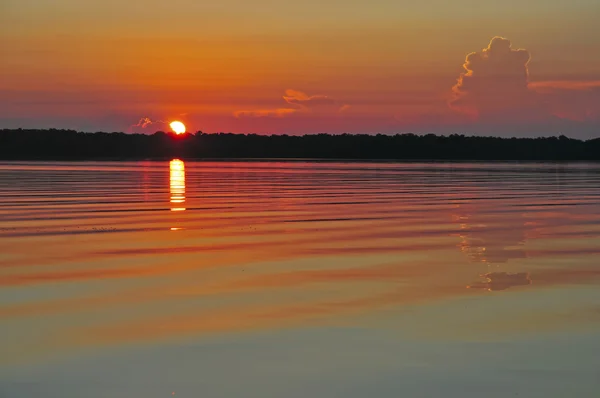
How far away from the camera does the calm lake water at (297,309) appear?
8477 mm

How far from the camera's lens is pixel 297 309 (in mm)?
11609

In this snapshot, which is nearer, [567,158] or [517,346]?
[517,346]

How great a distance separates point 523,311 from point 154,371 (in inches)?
209

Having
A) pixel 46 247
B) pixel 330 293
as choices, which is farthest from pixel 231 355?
pixel 46 247

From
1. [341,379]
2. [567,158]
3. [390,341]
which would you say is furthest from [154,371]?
[567,158]

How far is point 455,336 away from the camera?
1016 centimetres

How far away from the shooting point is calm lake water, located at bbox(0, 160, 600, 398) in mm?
8477

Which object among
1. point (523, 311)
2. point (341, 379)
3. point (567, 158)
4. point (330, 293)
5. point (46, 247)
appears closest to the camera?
point (341, 379)

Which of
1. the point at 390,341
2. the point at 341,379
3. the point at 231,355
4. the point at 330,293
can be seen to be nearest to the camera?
the point at 341,379

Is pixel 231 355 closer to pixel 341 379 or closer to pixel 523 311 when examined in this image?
pixel 341 379

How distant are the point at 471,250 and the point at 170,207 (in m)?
14.0

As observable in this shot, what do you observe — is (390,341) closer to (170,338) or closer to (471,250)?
(170,338)

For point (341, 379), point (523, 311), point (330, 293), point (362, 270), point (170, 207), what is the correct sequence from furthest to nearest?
point (170, 207) → point (362, 270) → point (330, 293) → point (523, 311) → point (341, 379)

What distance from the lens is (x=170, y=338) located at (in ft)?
32.7
